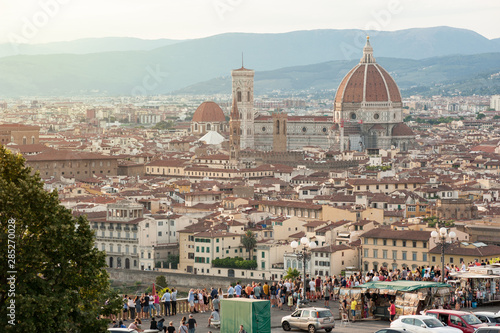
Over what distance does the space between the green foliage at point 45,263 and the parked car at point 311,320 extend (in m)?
4.81

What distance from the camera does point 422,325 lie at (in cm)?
1902

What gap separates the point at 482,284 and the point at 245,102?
104m

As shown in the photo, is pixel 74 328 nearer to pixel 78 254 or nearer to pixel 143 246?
pixel 78 254

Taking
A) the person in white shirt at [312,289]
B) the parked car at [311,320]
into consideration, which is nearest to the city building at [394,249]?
the person in white shirt at [312,289]

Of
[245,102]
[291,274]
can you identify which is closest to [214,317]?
[291,274]

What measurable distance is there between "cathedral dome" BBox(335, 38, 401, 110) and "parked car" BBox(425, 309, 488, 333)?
109m

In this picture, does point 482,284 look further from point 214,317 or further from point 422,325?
point 214,317

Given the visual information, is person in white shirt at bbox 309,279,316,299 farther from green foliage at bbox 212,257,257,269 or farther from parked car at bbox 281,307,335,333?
green foliage at bbox 212,257,257,269

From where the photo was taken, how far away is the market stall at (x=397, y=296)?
21.5m

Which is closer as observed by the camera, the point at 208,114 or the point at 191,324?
the point at 191,324

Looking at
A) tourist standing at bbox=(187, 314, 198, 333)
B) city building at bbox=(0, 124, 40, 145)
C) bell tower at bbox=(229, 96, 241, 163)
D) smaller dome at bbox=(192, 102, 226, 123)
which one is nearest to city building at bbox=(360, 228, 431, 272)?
tourist standing at bbox=(187, 314, 198, 333)

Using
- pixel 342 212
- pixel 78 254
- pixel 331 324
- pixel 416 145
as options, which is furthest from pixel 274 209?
pixel 416 145

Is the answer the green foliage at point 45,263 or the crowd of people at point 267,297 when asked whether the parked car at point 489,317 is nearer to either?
the crowd of people at point 267,297

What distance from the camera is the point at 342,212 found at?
167 feet
